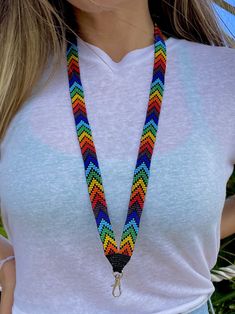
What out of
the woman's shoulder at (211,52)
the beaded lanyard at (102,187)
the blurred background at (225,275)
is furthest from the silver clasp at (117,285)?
the blurred background at (225,275)

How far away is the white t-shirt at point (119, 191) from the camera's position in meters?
1.15

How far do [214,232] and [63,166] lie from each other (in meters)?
0.33

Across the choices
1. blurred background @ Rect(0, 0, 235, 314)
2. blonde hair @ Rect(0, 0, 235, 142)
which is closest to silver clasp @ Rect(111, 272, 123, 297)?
blonde hair @ Rect(0, 0, 235, 142)

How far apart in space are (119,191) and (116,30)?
40 centimetres

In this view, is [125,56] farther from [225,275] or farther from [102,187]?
[225,275]

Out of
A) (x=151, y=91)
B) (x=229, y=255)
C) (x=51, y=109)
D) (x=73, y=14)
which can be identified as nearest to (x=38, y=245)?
(x=51, y=109)

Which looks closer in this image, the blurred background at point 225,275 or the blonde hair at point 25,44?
the blonde hair at point 25,44

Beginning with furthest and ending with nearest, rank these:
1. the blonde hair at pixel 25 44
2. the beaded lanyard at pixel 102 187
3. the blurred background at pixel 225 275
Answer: the blurred background at pixel 225 275, the blonde hair at pixel 25 44, the beaded lanyard at pixel 102 187

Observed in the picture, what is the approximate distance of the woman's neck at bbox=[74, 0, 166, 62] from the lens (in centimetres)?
135

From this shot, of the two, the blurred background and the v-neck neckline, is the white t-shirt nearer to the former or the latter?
the v-neck neckline

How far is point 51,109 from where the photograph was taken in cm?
122

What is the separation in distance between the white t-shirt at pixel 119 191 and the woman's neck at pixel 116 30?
11 cm

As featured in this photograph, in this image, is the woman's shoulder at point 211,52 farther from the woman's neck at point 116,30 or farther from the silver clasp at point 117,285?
the silver clasp at point 117,285

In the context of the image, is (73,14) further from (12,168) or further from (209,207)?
(209,207)
